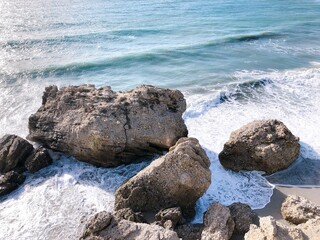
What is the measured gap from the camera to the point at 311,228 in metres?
7.20

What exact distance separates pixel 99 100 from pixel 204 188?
13.8ft

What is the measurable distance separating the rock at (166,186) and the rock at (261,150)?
220 centimetres

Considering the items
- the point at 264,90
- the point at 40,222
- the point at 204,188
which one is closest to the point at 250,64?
the point at 264,90

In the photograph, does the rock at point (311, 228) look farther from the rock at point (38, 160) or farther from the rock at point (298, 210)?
the rock at point (38, 160)

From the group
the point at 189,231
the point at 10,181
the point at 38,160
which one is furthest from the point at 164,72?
the point at 189,231

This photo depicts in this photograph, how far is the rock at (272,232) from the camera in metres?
6.67

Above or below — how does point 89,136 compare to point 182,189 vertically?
above

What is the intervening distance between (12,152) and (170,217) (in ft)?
16.0

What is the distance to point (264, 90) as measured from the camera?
632 inches

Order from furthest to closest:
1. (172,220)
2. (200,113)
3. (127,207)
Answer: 1. (200,113)
2. (127,207)
3. (172,220)

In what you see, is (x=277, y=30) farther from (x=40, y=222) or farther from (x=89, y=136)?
(x=40, y=222)

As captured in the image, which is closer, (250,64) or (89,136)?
(89,136)

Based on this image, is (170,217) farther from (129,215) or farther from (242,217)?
(242,217)

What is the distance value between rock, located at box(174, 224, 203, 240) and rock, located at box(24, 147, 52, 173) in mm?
4446
